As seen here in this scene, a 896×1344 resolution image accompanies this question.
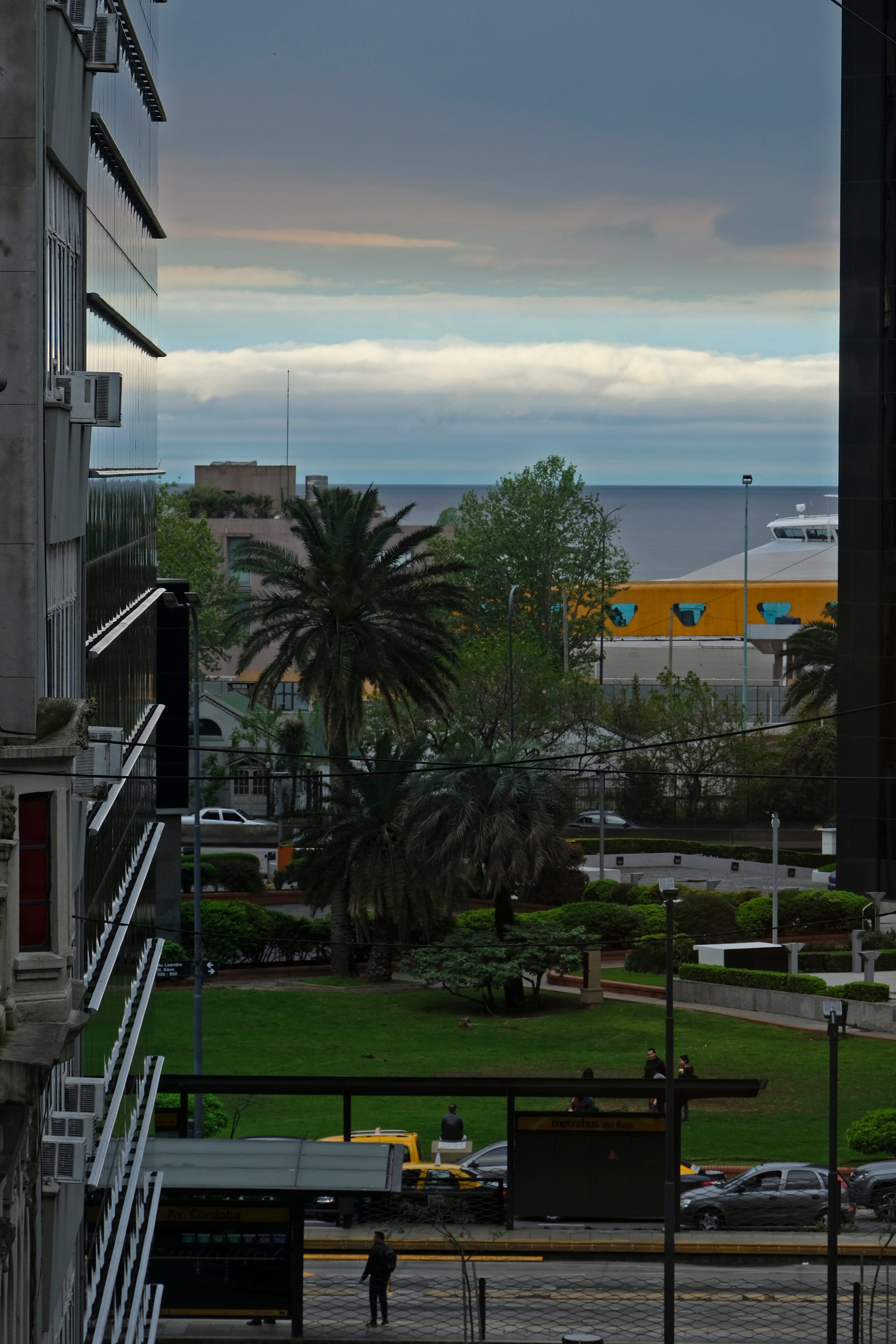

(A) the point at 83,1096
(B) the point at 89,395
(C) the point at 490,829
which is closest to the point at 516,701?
(C) the point at 490,829

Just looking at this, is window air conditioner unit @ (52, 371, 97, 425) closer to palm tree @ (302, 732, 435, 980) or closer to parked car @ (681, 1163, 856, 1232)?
parked car @ (681, 1163, 856, 1232)

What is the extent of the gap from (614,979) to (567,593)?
5527 cm

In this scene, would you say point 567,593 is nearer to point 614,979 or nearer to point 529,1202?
point 614,979

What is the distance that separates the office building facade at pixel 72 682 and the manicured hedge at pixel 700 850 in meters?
39.6

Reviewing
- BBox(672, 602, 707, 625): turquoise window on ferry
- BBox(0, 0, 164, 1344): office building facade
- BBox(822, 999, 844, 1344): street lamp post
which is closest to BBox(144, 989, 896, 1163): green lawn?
BBox(0, 0, 164, 1344): office building facade

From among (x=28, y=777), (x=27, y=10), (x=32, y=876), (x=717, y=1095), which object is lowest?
(x=717, y=1095)

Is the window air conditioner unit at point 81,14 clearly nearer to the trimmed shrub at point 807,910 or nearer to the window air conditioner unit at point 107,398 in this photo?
the window air conditioner unit at point 107,398

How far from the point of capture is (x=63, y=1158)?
1439cm

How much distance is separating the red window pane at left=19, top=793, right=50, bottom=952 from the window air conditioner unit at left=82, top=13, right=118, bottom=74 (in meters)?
7.93

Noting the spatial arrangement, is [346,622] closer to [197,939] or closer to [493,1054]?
[493,1054]

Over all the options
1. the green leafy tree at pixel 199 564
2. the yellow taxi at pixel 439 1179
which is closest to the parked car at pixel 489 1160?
the yellow taxi at pixel 439 1179

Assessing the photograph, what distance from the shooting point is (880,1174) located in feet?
82.7

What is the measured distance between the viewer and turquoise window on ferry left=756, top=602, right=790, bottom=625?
10475 cm

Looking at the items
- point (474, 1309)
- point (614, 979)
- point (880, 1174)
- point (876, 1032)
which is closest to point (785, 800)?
point (614, 979)
